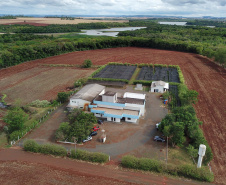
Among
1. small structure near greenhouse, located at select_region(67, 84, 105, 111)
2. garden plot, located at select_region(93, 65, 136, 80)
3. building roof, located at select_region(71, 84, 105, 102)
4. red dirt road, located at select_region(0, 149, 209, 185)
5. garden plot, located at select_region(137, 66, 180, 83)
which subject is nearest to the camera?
red dirt road, located at select_region(0, 149, 209, 185)

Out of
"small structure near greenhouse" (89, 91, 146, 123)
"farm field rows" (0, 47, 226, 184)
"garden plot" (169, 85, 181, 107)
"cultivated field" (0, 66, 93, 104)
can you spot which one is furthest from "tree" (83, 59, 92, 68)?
"small structure near greenhouse" (89, 91, 146, 123)

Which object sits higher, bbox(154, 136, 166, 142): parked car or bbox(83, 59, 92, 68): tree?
bbox(83, 59, 92, 68): tree

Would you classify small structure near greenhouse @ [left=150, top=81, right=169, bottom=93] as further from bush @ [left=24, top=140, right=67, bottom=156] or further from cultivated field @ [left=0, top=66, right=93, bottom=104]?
bush @ [left=24, top=140, right=67, bottom=156]

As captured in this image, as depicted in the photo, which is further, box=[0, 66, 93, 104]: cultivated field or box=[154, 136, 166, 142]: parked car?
box=[0, 66, 93, 104]: cultivated field

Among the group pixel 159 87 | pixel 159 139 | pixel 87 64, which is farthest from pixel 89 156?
pixel 87 64

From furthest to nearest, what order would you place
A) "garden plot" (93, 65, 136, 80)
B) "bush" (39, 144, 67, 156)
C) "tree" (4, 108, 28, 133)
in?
1. "garden plot" (93, 65, 136, 80)
2. "tree" (4, 108, 28, 133)
3. "bush" (39, 144, 67, 156)

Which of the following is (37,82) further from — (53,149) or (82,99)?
(53,149)

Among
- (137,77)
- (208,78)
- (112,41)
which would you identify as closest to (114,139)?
(137,77)

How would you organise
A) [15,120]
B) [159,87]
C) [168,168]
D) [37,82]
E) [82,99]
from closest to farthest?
[168,168]
[15,120]
[82,99]
[159,87]
[37,82]
